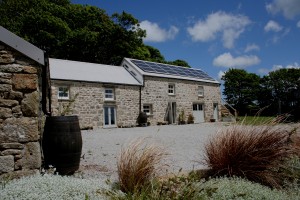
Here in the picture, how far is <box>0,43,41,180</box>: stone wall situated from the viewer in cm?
487

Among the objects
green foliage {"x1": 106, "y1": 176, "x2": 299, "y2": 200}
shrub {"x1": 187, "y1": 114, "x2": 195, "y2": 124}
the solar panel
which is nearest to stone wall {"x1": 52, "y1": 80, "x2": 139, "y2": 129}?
the solar panel

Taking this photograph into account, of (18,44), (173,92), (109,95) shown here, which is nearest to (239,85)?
(173,92)

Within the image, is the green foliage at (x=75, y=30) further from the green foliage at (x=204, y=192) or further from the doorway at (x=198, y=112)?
the green foliage at (x=204, y=192)

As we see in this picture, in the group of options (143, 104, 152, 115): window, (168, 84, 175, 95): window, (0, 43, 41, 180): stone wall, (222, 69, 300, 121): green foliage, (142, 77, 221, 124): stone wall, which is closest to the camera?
(0, 43, 41, 180): stone wall

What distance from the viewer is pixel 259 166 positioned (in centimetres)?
463

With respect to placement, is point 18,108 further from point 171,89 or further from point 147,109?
point 171,89

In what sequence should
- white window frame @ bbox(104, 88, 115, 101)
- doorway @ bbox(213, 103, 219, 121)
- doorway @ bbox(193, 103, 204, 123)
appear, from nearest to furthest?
white window frame @ bbox(104, 88, 115, 101) → doorway @ bbox(193, 103, 204, 123) → doorway @ bbox(213, 103, 219, 121)

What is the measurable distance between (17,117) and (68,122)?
3.03 ft

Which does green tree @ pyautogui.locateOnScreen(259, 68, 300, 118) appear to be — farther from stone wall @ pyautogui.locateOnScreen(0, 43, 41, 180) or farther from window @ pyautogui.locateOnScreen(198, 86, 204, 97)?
stone wall @ pyautogui.locateOnScreen(0, 43, 41, 180)

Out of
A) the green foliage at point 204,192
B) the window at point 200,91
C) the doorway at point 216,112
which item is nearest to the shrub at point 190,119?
the window at point 200,91

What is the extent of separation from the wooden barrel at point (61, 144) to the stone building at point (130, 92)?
35.8 ft

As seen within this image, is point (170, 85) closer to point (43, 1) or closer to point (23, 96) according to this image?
point (43, 1)

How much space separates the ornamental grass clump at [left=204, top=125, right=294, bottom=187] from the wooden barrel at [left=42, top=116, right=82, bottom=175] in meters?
2.60

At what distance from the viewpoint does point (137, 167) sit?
4.07 meters
